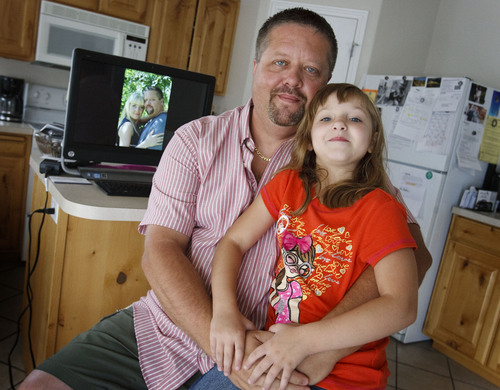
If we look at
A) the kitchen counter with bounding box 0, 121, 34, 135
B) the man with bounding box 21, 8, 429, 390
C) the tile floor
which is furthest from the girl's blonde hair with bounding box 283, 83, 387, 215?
the kitchen counter with bounding box 0, 121, 34, 135

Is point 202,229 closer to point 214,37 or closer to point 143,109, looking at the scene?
point 143,109

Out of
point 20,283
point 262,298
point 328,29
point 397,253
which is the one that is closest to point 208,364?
point 262,298

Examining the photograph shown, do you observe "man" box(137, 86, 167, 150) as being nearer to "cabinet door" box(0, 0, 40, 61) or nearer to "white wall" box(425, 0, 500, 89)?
"cabinet door" box(0, 0, 40, 61)

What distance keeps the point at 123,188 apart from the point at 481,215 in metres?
2.20

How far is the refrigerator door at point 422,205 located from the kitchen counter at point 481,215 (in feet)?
0.49

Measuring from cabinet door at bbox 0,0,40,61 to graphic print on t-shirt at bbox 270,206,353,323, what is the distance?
2.84m

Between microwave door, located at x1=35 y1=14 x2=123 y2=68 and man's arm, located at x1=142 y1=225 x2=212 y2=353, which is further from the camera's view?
microwave door, located at x1=35 y1=14 x2=123 y2=68

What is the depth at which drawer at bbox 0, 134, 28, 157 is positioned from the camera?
2.86 m

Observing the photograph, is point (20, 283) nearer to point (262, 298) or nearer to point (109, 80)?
point (109, 80)

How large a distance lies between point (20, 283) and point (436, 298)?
2688 mm

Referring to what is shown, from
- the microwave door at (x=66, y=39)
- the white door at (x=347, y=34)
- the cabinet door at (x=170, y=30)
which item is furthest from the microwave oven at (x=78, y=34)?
the white door at (x=347, y=34)

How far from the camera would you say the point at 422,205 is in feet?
9.70

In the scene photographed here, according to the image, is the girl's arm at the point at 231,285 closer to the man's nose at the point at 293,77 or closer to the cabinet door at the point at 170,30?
the man's nose at the point at 293,77

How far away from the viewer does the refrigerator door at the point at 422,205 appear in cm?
289
